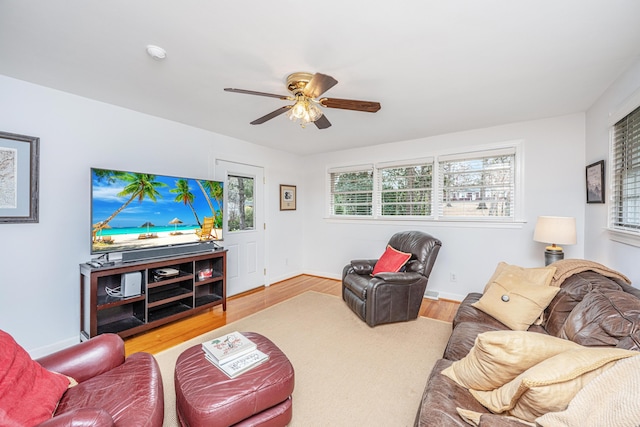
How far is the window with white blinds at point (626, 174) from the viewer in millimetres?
1991

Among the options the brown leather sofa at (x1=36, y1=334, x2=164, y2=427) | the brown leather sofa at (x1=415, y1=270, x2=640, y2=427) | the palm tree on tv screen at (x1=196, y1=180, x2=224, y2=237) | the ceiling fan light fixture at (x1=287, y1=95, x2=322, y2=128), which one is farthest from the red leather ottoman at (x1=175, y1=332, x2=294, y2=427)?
the palm tree on tv screen at (x1=196, y1=180, x2=224, y2=237)

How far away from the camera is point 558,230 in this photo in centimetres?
266

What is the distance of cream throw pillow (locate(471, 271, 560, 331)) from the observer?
189 centimetres

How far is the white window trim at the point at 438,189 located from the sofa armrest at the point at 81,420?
3.90 meters

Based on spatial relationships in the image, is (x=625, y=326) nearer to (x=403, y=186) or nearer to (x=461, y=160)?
(x=461, y=160)

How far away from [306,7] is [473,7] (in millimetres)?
898

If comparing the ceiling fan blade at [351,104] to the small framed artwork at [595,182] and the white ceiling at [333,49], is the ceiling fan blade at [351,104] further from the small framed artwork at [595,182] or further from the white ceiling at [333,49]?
the small framed artwork at [595,182]

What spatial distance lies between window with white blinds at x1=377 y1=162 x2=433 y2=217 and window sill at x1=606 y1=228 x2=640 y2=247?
1.93 m

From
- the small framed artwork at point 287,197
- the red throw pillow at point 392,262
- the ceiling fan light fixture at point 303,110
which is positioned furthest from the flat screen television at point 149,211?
the red throw pillow at point 392,262

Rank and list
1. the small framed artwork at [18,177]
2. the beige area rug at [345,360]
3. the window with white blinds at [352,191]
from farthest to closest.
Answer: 1. the window with white blinds at [352,191]
2. the small framed artwork at [18,177]
3. the beige area rug at [345,360]

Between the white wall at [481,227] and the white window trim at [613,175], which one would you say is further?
the white wall at [481,227]

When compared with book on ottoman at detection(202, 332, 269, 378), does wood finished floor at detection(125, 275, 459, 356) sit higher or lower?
lower

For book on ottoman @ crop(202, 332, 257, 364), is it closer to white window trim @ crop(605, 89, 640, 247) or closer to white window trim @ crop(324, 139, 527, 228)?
white window trim @ crop(605, 89, 640, 247)

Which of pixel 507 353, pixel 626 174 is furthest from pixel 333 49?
pixel 626 174
